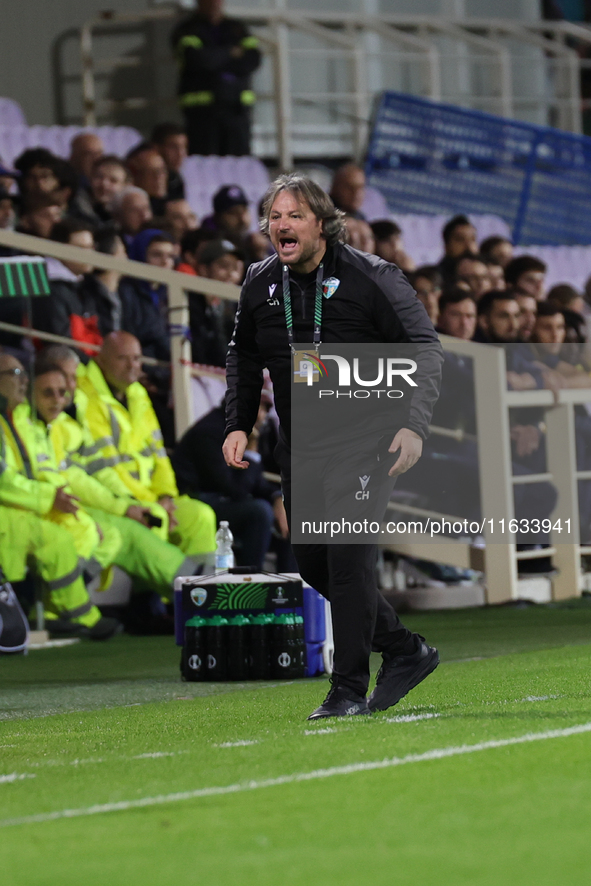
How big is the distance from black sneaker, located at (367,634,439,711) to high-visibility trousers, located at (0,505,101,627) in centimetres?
410

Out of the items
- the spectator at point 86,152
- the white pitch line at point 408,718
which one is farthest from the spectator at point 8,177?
the white pitch line at point 408,718

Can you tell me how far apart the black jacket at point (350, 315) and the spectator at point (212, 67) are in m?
10.8

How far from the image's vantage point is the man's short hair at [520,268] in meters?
14.0

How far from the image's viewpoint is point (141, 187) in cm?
1365

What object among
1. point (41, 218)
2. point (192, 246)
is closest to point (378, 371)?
point (41, 218)

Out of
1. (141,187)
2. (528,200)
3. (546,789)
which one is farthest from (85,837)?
(528,200)

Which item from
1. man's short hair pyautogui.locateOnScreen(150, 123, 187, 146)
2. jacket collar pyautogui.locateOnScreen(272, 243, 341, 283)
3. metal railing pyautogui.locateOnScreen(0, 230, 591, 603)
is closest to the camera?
jacket collar pyautogui.locateOnScreen(272, 243, 341, 283)

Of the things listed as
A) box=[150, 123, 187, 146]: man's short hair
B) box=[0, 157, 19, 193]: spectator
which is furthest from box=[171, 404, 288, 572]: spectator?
box=[150, 123, 187, 146]: man's short hair

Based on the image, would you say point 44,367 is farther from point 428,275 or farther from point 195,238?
point 428,275

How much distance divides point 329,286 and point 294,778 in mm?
1907

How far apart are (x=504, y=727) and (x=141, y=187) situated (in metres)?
9.30

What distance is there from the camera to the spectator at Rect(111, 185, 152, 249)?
12.3 m

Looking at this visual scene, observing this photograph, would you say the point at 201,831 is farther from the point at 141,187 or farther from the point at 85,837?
the point at 141,187

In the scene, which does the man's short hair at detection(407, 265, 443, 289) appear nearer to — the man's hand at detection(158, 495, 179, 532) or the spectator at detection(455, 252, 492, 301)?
the spectator at detection(455, 252, 492, 301)
